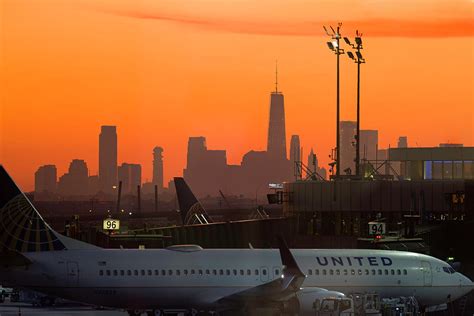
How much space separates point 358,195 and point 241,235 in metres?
10.0

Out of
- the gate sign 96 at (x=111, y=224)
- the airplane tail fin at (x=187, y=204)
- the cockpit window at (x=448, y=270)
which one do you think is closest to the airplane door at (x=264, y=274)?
the cockpit window at (x=448, y=270)

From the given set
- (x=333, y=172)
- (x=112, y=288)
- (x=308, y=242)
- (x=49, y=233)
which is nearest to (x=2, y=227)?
(x=49, y=233)

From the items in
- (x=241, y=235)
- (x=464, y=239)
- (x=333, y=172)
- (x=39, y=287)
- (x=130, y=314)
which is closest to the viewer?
(x=39, y=287)

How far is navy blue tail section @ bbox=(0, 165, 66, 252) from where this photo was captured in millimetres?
58812

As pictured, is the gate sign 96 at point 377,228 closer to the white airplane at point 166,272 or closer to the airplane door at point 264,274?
the white airplane at point 166,272

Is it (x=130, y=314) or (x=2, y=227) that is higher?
(x=2, y=227)

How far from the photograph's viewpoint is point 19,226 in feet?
194

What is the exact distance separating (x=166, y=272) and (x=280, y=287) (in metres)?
5.78

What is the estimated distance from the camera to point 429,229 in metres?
82.0

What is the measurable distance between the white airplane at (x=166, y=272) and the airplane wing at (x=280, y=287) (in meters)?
0.05

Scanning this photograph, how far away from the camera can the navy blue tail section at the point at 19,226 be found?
58.8m

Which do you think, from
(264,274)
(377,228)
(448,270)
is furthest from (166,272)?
(377,228)

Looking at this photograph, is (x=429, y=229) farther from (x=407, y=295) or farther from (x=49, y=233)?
(x=49, y=233)

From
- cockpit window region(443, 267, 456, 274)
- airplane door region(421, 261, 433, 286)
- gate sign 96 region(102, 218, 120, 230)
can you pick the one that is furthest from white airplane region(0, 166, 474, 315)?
gate sign 96 region(102, 218, 120, 230)
